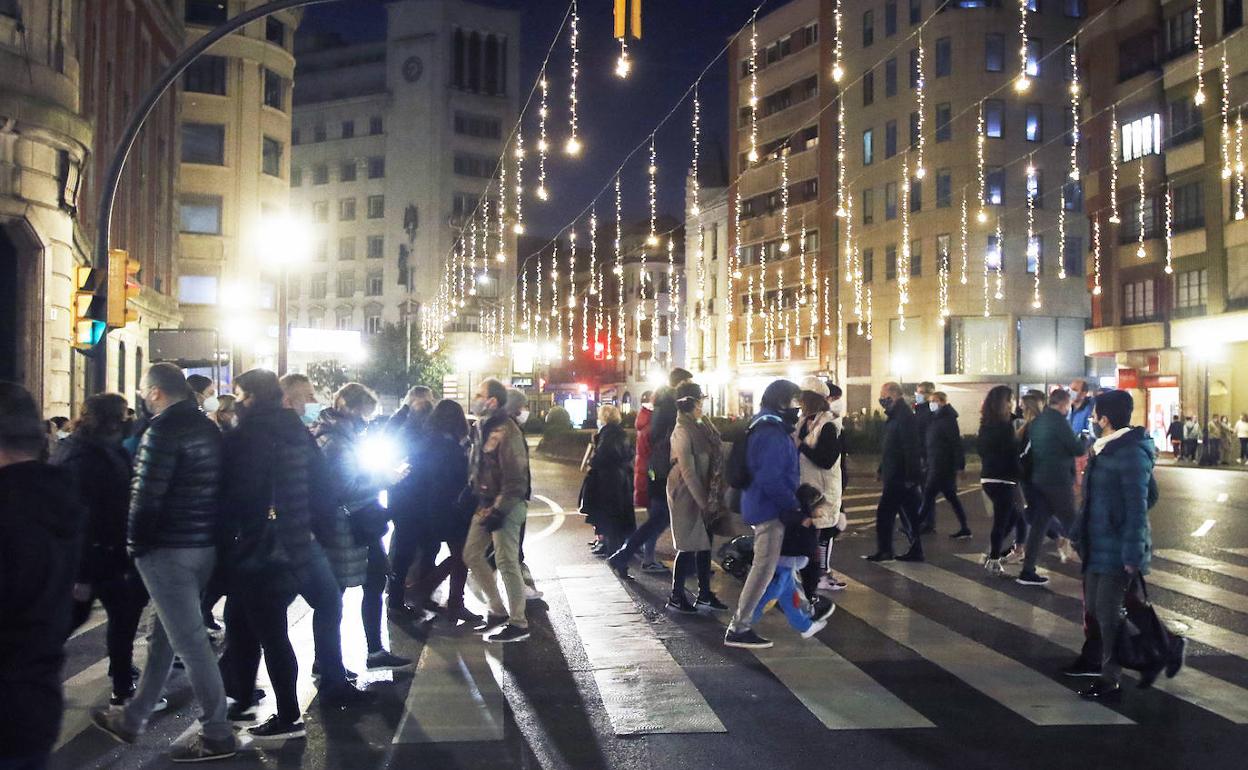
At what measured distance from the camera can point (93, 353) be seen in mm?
13617

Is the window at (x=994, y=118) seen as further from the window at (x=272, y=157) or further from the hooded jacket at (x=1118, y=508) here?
the hooded jacket at (x=1118, y=508)

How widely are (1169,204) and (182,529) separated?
1645 inches

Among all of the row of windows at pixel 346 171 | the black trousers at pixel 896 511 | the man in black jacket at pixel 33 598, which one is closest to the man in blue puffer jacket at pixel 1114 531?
the black trousers at pixel 896 511

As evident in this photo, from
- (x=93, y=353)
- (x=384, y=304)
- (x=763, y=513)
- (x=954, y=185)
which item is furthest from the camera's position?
(x=384, y=304)

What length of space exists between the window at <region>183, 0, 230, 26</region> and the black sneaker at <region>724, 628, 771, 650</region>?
45300 millimetres

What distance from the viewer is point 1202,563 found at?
1275 cm

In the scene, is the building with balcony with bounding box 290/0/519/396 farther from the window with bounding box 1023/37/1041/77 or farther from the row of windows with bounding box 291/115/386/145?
the window with bounding box 1023/37/1041/77

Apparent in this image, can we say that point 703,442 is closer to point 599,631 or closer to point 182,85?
point 599,631

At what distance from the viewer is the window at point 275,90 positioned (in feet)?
164

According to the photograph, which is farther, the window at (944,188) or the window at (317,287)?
the window at (317,287)

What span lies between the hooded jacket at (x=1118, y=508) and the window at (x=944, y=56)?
152 ft

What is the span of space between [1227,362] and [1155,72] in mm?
10267

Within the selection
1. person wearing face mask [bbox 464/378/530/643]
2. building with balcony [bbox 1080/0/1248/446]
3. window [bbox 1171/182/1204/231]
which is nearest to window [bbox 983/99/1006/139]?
building with balcony [bbox 1080/0/1248/446]

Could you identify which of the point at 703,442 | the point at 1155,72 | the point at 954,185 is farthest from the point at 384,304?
the point at 703,442
